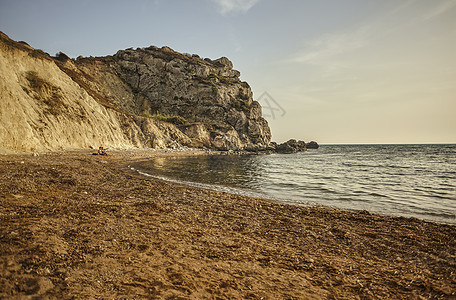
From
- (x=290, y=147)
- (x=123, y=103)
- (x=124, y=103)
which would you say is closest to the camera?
(x=123, y=103)

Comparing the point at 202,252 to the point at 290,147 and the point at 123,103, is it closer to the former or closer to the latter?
the point at 123,103

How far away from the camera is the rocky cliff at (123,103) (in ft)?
85.1

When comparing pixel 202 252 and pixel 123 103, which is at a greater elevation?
pixel 123 103

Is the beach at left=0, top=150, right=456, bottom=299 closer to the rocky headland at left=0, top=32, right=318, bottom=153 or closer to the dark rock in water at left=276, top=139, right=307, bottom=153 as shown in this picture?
the rocky headland at left=0, top=32, right=318, bottom=153

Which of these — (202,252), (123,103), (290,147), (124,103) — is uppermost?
(124,103)

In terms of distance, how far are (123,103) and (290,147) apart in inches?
2733

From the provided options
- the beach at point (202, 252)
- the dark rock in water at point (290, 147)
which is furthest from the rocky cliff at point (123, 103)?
the beach at point (202, 252)

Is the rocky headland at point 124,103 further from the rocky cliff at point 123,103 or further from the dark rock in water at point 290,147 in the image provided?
the dark rock in water at point 290,147

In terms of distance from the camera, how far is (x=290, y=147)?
91000 mm

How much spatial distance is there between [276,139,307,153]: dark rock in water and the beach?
82.5 metres

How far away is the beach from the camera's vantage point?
3467 millimetres

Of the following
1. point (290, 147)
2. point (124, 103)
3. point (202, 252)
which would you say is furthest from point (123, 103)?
point (202, 252)

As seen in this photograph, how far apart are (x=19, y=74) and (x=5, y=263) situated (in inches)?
1566

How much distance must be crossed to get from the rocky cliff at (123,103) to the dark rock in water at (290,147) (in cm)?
780
